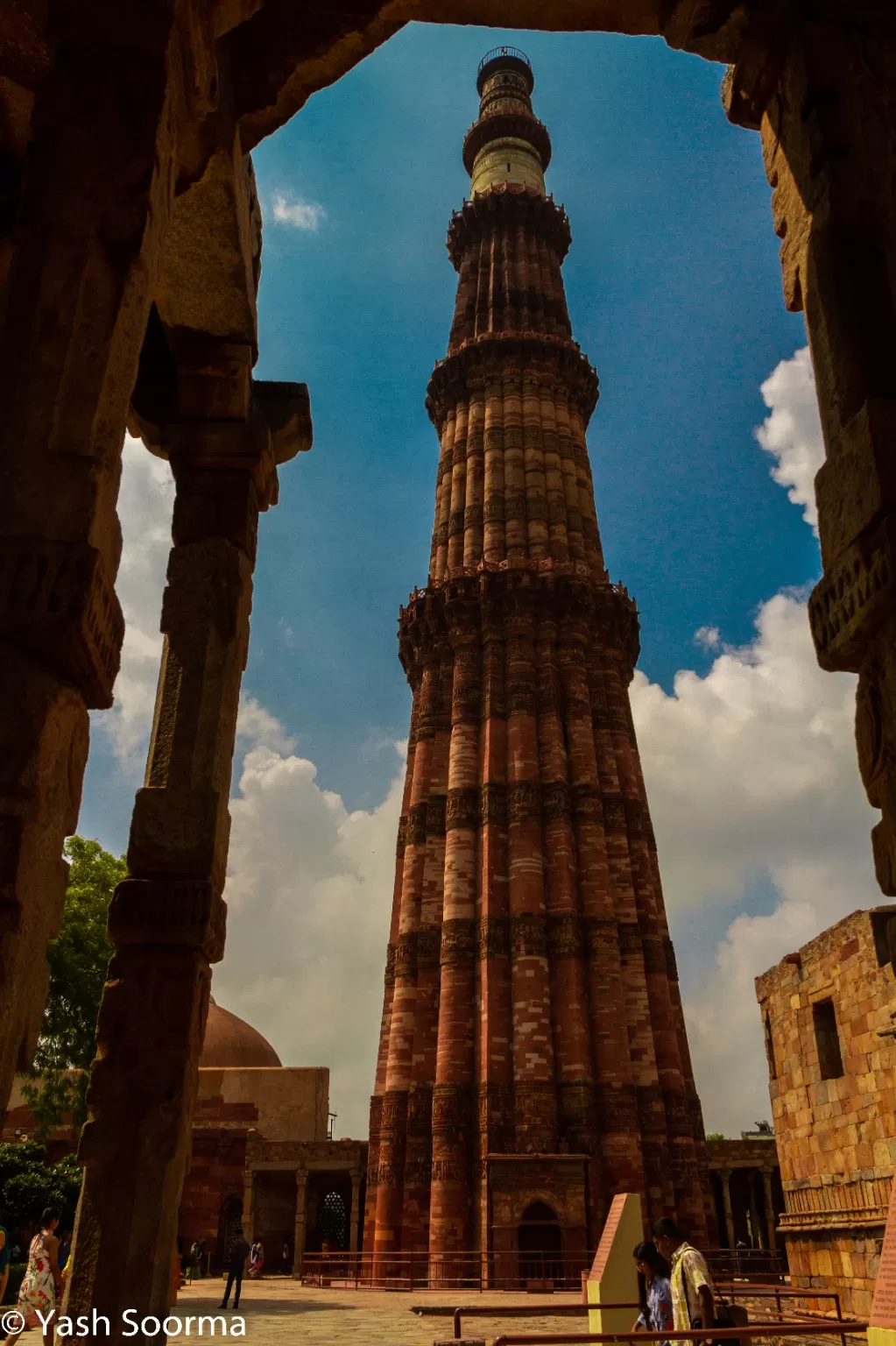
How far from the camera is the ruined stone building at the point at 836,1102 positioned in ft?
37.5

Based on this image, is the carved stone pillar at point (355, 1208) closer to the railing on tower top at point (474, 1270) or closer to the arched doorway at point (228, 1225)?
the arched doorway at point (228, 1225)

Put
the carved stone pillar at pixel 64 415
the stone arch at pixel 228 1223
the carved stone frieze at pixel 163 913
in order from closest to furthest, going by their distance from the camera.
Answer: the carved stone pillar at pixel 64 415 → the carved stone frieze at pixel 163 913 → the stone arch at pixel 228 1223

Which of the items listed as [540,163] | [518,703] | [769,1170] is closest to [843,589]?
[518,703]

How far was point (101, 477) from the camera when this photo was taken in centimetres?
308

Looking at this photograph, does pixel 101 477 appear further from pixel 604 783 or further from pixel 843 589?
pixel 604 783

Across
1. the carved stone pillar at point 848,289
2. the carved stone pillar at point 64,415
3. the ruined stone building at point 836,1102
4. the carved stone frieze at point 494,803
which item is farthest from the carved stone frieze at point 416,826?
the carved stone pillar at point 64,415

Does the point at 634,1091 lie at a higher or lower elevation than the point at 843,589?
higher

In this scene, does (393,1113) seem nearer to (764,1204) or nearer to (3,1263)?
(764,1204)

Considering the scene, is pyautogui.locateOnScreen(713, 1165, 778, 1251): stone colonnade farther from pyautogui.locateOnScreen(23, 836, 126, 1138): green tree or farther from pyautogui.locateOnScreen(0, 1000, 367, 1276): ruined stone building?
pyautogui.locateOnScreen(23, 836, 126, 1138): green tree

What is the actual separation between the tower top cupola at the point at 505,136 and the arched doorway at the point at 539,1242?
28510mm

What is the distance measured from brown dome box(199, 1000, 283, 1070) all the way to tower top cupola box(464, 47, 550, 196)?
26.1m

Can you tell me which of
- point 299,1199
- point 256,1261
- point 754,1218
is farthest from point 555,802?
point 256,1261

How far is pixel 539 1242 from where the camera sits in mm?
→ 18656

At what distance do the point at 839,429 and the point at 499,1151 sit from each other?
1827 centimetres
